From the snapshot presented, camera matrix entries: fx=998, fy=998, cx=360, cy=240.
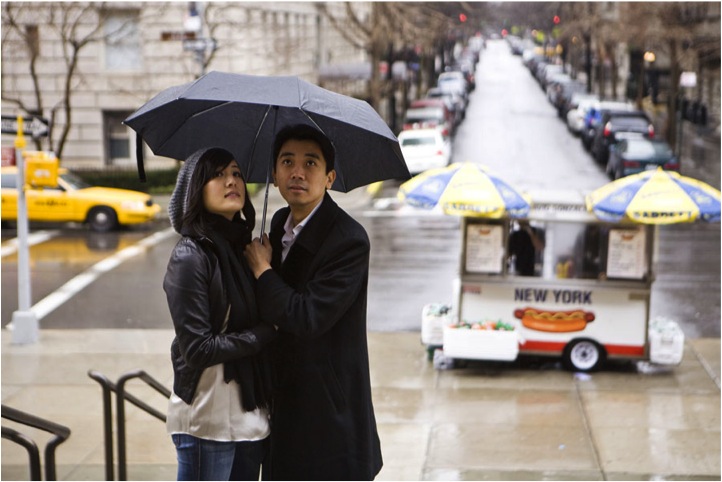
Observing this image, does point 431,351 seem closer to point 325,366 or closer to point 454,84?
point 325,366

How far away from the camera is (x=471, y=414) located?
9781 millimetres

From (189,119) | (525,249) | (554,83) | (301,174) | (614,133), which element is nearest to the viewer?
(301,174)

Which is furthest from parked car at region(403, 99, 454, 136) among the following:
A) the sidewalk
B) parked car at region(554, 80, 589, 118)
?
the sidewalk

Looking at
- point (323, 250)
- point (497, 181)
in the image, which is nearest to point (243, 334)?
point (323, 250)

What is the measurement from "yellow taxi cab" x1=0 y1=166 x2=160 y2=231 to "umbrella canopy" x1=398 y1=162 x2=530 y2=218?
12522mm

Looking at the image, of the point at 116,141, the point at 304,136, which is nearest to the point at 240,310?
the point at 304,136

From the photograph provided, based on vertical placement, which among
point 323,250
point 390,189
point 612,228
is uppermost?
point 323,250

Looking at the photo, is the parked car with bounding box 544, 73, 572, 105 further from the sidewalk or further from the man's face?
the man's face

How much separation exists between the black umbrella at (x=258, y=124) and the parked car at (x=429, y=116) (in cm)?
2962

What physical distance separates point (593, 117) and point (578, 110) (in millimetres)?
4280

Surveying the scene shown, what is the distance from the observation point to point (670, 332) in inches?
453

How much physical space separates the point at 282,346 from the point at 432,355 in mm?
8517

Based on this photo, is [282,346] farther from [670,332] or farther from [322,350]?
[670,332]

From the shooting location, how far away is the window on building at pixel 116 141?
3088 centimetres
